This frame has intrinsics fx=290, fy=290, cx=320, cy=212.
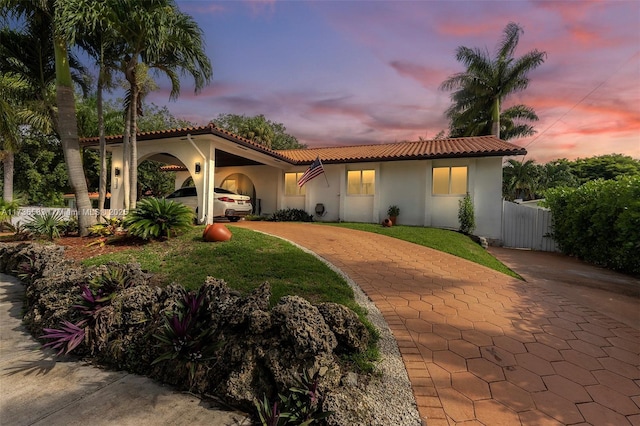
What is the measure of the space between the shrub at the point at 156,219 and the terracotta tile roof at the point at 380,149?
127 inches

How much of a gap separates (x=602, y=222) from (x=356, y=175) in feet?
28.6

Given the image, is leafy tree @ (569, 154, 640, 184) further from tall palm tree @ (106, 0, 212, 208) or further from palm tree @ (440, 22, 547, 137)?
tall palm tree @ (106, 0, 212, 208)

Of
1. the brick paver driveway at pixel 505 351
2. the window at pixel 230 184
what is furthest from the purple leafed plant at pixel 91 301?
the window at pixel 230 184

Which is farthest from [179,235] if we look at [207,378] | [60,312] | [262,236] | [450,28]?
[450,28]

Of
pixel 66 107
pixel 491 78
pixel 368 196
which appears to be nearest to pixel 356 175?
pixel 368 196

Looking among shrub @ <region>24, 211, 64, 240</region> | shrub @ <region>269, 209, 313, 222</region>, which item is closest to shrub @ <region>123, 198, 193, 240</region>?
shrub @ <region>24, 211, 64, 240</region>

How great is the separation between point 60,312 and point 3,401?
136cm

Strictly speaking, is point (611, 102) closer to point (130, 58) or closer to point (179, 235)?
point (179, 235)

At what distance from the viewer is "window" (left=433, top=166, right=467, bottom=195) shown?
1208cm

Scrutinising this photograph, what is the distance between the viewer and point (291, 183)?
15258mm

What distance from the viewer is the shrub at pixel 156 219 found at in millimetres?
6730

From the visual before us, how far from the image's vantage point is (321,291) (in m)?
4.20

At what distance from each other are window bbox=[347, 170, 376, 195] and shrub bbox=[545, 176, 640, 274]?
22.4 feet

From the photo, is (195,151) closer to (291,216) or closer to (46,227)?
(46,227)
